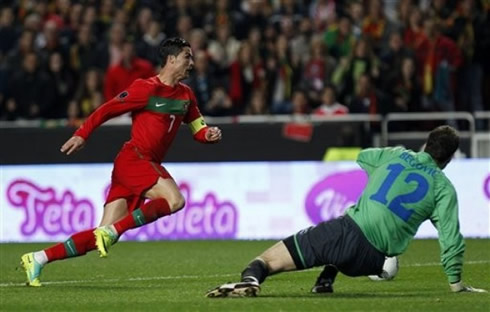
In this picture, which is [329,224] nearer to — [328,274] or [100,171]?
[328,274]

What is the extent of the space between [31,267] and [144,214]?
1.09 meters

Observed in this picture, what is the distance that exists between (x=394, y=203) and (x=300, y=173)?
8.75 m

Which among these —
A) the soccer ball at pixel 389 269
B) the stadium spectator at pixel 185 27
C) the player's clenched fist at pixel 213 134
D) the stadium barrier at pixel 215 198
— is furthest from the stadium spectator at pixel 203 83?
the soccer ball at pixel 389 269

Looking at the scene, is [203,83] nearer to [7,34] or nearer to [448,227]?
[7,34]

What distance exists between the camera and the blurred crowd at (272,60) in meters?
22.1

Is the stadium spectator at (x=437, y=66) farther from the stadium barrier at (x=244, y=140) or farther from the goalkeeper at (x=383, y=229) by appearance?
the goalkeeper at (x=383, y=229)

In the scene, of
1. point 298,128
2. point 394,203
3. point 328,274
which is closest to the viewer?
point 394,203

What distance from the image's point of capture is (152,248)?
708 inches

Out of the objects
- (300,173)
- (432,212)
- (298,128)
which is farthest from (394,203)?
(298,128)

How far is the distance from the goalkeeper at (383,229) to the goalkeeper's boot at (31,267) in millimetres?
2215

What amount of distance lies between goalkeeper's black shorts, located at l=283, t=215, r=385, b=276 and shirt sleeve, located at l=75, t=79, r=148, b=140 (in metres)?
2.44

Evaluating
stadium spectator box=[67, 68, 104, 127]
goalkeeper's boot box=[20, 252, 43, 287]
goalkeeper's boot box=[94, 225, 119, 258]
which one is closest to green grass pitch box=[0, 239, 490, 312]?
goalkeeper's boot box=[20, 252, 43, 287]

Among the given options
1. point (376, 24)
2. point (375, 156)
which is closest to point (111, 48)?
point (376, 24)

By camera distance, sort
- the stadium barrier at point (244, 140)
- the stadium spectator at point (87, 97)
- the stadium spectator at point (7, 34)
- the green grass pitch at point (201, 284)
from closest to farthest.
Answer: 1. the green grass pitch at point (201, 284)
2. the stadium barrier at point (244, 140)
3. the stadium spectator at point (87, 97)
4. the stadium spectator at point (7, 34)
